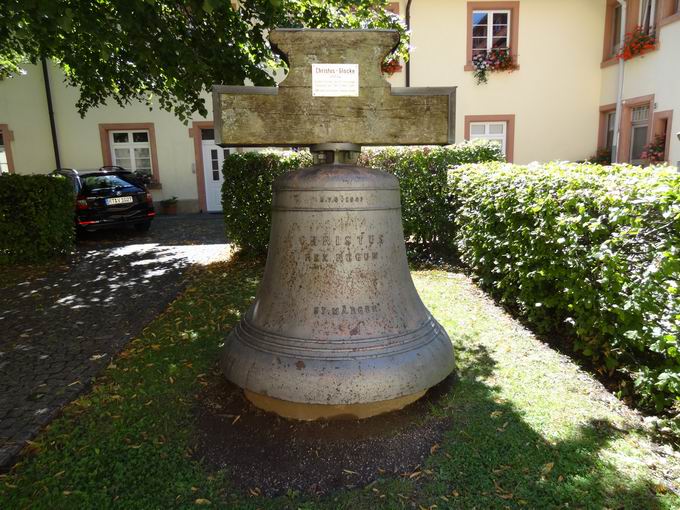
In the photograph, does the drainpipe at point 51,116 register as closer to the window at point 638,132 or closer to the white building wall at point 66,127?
the white building wall at point 66,127

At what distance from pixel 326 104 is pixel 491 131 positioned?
12.9m

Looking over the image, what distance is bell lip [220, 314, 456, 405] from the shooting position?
8.86ft

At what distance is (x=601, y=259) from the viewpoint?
10.7 ft

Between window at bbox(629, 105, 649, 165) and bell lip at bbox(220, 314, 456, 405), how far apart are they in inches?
489

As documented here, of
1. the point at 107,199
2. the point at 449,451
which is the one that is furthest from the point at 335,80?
the point at 107,199

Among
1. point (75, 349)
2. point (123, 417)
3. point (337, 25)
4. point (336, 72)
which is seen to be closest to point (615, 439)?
point (336, 72)

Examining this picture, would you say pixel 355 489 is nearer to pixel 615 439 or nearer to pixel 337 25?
pixel 615 439

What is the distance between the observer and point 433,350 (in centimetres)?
303

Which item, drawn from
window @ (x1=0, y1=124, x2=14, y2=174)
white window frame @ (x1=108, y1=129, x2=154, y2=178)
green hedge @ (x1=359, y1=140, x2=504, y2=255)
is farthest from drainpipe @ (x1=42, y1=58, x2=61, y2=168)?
green hedge @ (x1=359, y1=140, x2=504, y2=255)

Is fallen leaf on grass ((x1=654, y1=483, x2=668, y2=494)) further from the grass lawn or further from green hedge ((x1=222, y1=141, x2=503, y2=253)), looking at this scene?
green hedge ((x1=222, y1=141, x2=503, y2=253))

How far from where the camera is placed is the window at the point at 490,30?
14047mm

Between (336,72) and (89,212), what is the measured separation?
953 centimetres

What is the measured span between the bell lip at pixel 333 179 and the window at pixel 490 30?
42.7 feet

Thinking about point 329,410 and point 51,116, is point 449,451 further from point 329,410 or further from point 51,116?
point 51,116
